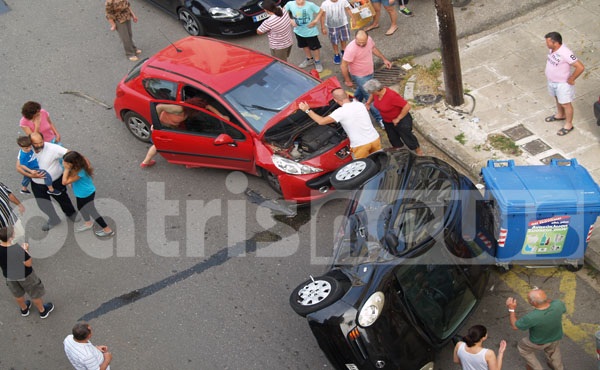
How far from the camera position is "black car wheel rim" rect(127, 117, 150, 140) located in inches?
357

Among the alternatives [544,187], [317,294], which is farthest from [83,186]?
[544,187]

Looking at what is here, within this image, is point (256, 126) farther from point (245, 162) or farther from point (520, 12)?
point (520, 12)

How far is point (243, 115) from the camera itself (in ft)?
25.7

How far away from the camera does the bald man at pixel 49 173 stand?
7364 millimetres

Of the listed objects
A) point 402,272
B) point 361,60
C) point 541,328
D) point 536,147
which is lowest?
point 536,147

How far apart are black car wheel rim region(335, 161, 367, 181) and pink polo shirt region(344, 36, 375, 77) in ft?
8.35

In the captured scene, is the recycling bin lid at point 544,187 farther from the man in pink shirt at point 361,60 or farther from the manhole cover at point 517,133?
the man in pink shirt at point 361,60

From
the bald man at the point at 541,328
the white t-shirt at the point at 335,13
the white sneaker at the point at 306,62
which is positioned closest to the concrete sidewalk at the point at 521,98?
the white t-shirt at the point at 335,13

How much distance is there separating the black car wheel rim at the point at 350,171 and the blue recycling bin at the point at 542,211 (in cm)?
131

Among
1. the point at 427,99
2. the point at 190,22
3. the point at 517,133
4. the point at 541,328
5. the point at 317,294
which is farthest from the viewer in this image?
the point at 190,22

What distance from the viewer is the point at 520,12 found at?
10.4 metres

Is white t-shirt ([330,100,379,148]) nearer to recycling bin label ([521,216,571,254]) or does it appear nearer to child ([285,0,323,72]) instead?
recycling bin label ([521,216,571,254])

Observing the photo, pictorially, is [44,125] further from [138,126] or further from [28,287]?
[28,287]

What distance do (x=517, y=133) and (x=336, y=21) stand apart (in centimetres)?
347
